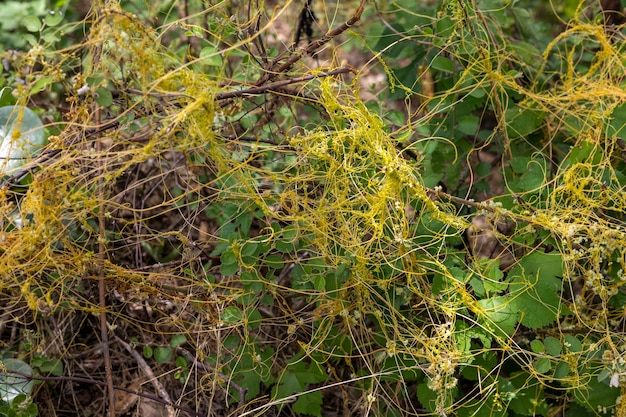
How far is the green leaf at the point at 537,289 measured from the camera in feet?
5.51

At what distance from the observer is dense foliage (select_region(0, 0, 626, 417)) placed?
1699mm

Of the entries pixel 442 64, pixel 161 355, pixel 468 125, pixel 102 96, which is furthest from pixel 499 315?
pixel 102 96

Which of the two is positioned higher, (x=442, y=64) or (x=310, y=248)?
(x=442, y=64)

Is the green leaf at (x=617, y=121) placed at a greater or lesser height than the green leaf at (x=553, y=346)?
greater

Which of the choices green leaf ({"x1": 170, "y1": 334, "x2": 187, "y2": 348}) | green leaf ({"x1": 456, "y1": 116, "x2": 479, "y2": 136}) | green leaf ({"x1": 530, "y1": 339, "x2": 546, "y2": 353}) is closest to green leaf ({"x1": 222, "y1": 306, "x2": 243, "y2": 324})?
green leaf ({"x1": 170, "y1": 334, "x2": 187, "y2": 348})

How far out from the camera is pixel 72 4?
3.00m

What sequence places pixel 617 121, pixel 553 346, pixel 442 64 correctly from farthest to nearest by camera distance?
1. pixel 442 64
2. pixel 617 121
3. pixel 553 346

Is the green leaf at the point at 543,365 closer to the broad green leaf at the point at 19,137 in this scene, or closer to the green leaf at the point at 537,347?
the green leaf at the point at 537,347

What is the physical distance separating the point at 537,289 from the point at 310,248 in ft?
2.02

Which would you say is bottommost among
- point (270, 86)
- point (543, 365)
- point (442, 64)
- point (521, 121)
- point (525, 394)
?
point (525, 394)

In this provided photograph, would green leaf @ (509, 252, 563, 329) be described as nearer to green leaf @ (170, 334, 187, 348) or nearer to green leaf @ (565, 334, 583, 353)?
green leaf @ (565, 334, 583, 353)

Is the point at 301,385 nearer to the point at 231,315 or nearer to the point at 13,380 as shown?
the point at 231,315

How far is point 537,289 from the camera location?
1697 mm

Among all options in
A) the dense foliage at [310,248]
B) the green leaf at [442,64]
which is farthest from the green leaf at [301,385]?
the green leaf at [442,64]
